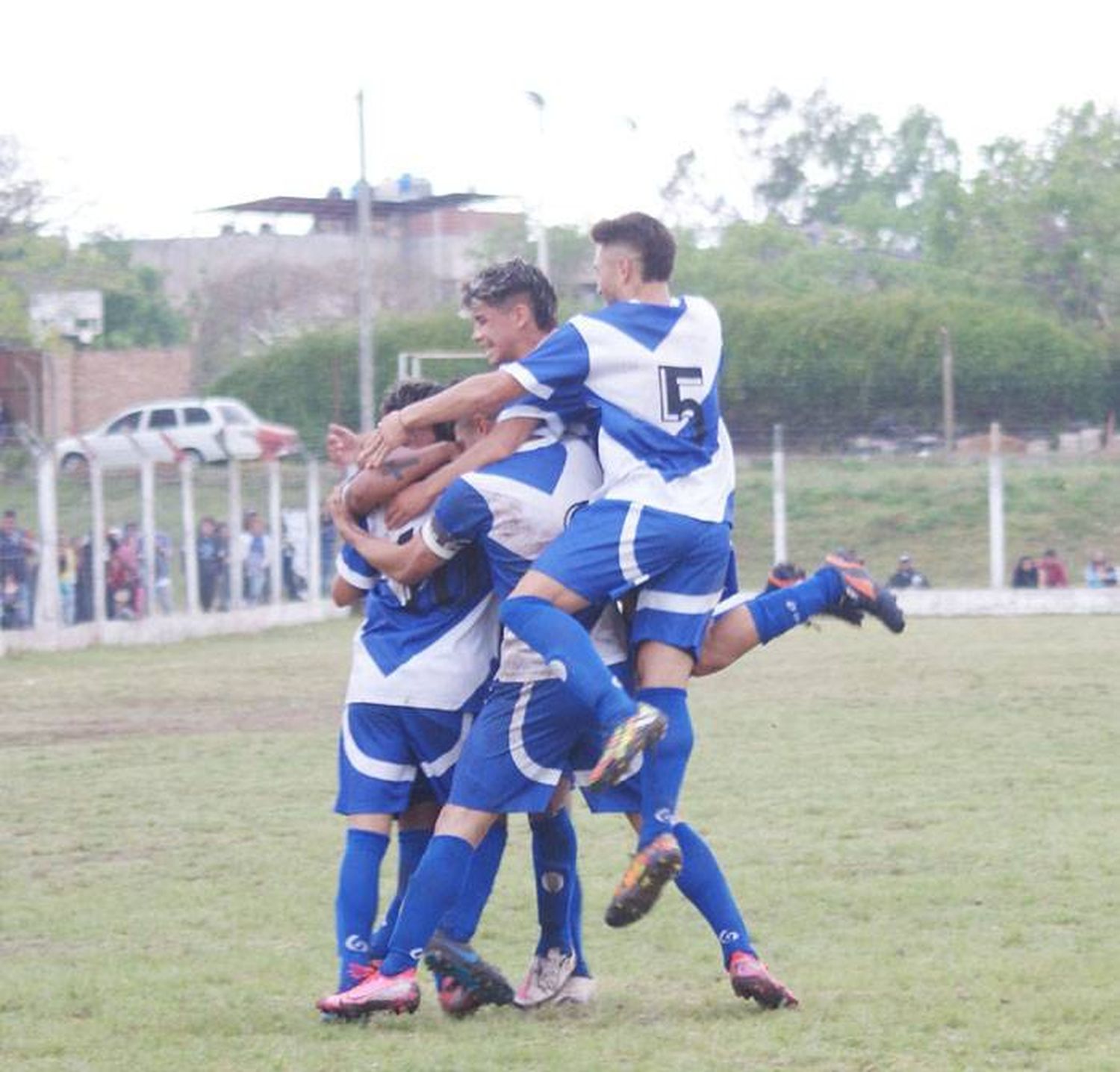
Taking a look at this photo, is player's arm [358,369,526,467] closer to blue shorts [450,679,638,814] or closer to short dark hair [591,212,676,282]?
short dark hair [591,212,676,282]

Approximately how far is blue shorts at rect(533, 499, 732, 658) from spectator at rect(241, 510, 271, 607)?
72.9ft

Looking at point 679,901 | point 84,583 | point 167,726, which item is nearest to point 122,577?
point 84,583

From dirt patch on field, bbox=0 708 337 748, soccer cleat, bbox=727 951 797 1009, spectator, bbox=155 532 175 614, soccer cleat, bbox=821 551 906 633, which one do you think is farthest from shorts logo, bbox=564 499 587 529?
spectator, bbox=155 532 175 614

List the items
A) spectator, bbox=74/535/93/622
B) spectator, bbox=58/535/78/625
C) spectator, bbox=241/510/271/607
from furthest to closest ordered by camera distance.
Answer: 1. spectator, bbox=241/510/271/607
2. spectator, bbox=74/535/93/622
3. spectator, bbox=58/535/78/625

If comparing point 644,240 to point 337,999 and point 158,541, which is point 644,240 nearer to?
point 337,999

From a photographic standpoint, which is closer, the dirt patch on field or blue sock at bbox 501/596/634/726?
blue sock at bbox 501/596/634/726

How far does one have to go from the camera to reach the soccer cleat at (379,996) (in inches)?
230

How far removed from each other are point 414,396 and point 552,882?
4.67 ft

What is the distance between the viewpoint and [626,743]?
17.9 ft

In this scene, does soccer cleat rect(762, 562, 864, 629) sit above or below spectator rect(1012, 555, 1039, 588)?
above

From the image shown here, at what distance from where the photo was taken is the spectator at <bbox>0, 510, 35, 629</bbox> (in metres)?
22.6

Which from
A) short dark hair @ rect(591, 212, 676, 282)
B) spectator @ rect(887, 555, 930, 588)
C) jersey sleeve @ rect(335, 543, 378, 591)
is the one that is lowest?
spectator @ rect(887, 555, 930, 588)

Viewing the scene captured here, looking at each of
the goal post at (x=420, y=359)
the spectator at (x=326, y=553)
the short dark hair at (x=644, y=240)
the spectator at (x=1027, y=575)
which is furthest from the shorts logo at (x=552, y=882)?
the spectator at (x=1027, y=575)

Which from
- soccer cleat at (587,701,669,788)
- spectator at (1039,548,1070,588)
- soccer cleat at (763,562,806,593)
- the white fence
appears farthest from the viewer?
spectator at (1039,548,1070,588)
